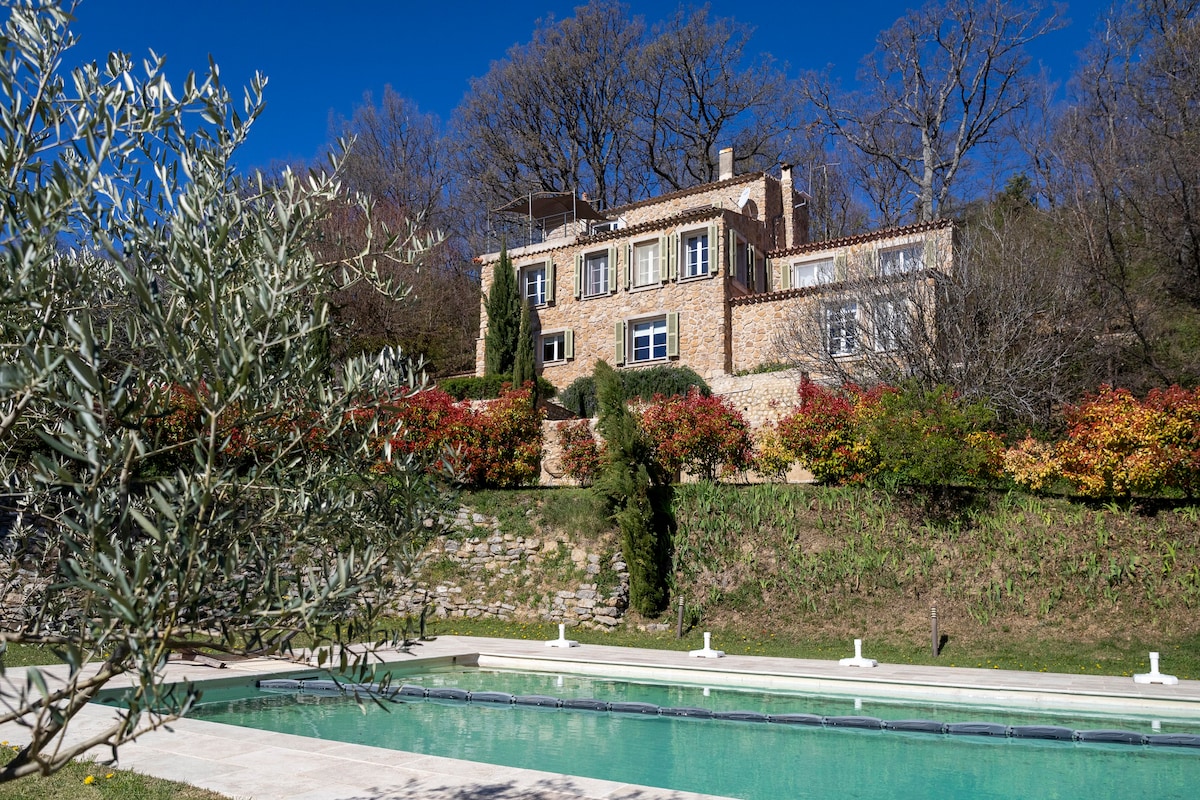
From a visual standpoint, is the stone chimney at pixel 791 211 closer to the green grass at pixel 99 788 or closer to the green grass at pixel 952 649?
the green grass at pixel 952 649

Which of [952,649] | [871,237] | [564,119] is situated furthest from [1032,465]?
[564,119]

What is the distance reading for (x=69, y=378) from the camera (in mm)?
3514

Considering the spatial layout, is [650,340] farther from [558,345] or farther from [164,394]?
[164,394]

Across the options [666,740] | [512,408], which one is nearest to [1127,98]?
[512,408]

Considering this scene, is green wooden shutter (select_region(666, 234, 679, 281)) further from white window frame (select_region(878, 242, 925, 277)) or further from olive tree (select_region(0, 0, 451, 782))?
olive tree (select_region(0, 0, 451, 782))

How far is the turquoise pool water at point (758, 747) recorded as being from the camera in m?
8.38

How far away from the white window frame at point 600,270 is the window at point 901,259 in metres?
9.92

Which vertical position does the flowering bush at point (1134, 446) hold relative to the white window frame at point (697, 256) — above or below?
below

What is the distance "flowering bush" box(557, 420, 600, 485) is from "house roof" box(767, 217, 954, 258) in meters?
11.6

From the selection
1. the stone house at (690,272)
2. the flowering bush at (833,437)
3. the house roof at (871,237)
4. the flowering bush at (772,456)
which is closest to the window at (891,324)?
the stone house at (690,272)

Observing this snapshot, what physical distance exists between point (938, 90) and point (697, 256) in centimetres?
1331

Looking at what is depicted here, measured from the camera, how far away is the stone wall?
18.1m

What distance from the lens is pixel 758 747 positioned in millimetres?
9750

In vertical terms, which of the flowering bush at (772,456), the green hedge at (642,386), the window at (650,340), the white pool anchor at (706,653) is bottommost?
the white pool anchor at (706,653)
